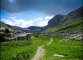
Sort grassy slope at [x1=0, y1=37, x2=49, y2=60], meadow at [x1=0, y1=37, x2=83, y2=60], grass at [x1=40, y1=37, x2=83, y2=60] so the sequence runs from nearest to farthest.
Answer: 1. grass at [x1=40, y1=37, x2=83, y2=60]
2. meadow at [x1=0, y1=37, x2=83, y2=60]
3. grassy slope at [x1=0, y1=37, x2=49, y2=60]

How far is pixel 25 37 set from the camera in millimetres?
88312

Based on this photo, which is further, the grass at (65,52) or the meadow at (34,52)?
the meadow at (34,52)

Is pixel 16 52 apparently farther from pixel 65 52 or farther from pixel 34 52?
pixel 65 52

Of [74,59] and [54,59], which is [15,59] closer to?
[54,59]

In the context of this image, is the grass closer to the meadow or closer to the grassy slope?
the meadow

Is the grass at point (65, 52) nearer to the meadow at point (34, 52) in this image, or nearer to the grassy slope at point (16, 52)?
the meadow at point (34, 52)

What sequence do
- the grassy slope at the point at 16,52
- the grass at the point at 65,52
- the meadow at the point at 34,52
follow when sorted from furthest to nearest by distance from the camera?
1. the grassy slope at the point at 16,52
2. the meadow at the point at 34,52
3. the grass at the point at 65,52

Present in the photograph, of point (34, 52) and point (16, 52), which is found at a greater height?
point (16, 52)

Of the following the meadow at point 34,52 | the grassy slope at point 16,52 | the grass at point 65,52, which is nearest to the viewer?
the grass at point 65,52

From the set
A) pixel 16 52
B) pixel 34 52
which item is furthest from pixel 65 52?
pixel 16 52

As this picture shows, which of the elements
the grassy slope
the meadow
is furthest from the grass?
the grassy slope

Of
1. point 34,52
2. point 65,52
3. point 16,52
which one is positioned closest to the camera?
point 65,52

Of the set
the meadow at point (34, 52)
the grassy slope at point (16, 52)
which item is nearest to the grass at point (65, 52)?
the meadow at point (34, 52)

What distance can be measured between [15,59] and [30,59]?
11.7ft
